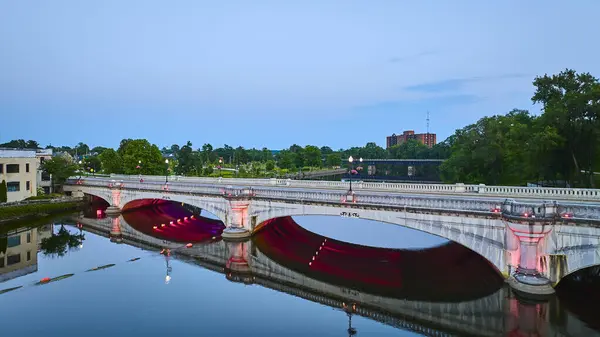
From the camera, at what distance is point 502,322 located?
70.6ft

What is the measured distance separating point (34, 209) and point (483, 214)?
57.2 meters

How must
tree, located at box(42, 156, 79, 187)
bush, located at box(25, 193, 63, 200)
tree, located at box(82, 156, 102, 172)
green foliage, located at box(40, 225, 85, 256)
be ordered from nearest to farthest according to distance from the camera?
green foliage, located at box(40, 225, 85, 256), bush, located at box(25, 193, 63, 200), tree, located at box(42, 156, 79, 187), tree, located at box(82, 156, 102, 172)

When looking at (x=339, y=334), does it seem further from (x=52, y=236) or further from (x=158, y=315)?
(x=52, y=236)

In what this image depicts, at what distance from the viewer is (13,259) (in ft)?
118

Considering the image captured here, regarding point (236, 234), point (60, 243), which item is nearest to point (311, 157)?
point (236, 234)

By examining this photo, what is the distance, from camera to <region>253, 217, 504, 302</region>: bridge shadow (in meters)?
27.0

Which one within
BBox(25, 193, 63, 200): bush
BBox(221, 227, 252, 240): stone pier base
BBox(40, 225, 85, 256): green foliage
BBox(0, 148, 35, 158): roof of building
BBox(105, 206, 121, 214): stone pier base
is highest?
BBox(0, 148, 35, 158): roof of building

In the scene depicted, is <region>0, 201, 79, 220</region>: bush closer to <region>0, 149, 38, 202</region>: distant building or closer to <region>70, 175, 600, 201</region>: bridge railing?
<region>0, 149, 38, 202</region>: distant building

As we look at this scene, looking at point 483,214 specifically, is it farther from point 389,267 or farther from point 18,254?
point 18,254

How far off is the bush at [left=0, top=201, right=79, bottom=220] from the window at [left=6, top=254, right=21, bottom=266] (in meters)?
16.9

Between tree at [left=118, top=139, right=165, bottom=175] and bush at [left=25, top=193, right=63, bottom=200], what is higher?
tree at [left=118, top=139, right=165, bottom=175]

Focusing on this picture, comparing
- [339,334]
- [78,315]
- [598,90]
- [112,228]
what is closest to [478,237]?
[339,334]

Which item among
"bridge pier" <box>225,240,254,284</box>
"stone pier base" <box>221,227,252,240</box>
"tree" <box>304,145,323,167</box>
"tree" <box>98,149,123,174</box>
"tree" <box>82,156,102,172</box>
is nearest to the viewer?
"bridge pier" <box>225,240,254,284</box>

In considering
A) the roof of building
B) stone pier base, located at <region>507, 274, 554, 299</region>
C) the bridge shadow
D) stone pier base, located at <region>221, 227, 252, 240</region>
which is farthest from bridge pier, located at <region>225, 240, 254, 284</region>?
the roof of building
